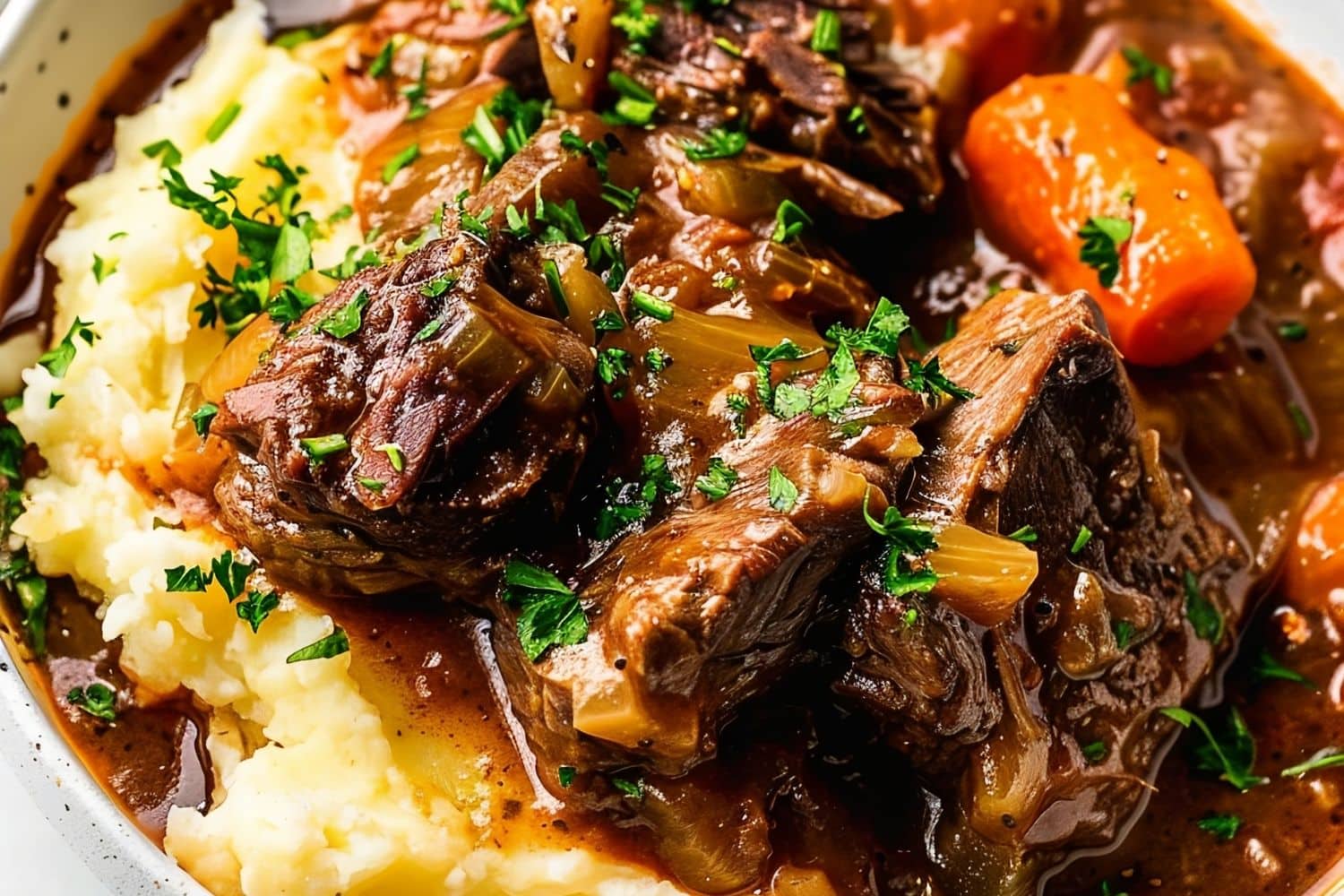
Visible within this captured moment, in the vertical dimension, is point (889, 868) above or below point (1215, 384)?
below

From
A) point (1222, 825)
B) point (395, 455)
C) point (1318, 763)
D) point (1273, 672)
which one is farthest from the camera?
point (1273, 672)

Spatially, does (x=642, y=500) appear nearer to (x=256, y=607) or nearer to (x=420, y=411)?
(x=420, y=411)

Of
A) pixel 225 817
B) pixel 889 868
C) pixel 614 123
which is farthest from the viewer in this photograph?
pixel 614 123

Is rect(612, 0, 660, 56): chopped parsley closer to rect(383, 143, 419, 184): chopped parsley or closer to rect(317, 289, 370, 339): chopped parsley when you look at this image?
rect(383, 143, 419, 184): chopped parsley

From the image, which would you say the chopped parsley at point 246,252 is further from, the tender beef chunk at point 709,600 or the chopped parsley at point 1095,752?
the chopped parsley at point 1095,752

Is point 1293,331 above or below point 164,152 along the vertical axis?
below

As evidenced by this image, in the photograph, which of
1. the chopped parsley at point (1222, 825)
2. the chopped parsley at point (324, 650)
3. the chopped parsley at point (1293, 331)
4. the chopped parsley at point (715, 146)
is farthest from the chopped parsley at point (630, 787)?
the chopped parsley at point (1293, 331)

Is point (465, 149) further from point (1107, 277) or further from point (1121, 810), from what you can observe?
point (1121, 810)

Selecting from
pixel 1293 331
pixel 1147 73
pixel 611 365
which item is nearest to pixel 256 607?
pixel 611 365

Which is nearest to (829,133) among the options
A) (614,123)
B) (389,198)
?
(614,123)
